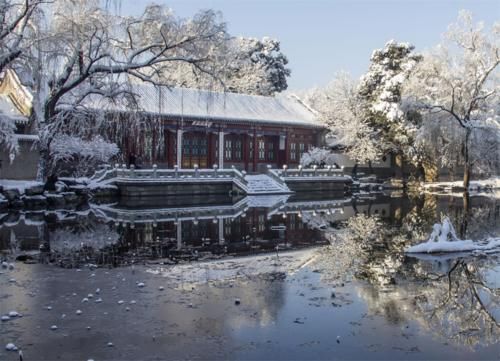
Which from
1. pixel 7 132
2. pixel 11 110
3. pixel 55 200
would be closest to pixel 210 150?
pixel 11 110

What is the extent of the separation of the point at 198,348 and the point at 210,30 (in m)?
15.3

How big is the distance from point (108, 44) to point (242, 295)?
13867 millimetres

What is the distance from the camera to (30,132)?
2581 centimetres

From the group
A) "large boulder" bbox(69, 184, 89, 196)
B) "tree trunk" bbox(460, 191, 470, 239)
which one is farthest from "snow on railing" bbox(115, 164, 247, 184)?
"tree trunk" bbox(460, 191, 470, 239)

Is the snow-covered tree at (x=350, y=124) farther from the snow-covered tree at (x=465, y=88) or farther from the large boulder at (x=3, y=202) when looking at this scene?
the large boulder at (x=3, y=202)

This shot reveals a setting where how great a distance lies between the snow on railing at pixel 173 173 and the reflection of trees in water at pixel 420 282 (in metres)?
14.5

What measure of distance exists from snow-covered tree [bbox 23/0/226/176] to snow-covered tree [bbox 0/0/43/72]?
47 centimetres

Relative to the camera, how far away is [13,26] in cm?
1666

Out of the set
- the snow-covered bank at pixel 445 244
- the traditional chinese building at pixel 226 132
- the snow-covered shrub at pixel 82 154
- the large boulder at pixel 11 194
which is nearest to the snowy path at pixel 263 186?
the traditional chinese building at pixel 226 132

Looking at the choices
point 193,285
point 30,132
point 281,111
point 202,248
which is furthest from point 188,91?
point 193,285

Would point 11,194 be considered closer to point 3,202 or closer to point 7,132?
point 3,202

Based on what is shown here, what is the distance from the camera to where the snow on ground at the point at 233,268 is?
28.3ft

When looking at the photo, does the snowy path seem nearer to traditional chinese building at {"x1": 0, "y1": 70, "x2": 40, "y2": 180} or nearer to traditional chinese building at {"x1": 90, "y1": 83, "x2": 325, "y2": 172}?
traditional chinese building at {"x1": 90, "y1": 83, "x2": 325, "y2": 172}

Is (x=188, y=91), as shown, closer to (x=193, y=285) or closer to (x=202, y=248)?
(x=202, y=248)
